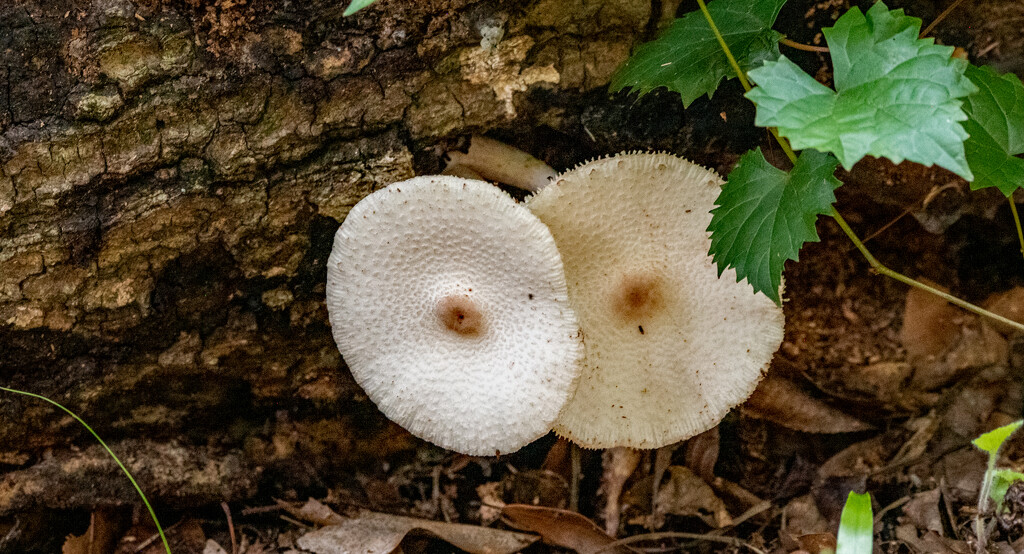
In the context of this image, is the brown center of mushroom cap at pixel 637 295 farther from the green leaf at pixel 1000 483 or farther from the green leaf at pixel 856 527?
the green leaf at pixel 1000 483

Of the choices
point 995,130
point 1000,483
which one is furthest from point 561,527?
point 995,130

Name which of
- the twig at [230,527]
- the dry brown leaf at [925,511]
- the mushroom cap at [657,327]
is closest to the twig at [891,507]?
the dry brown leaf at [925,511]

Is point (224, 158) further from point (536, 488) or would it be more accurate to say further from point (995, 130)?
point (995, 130)

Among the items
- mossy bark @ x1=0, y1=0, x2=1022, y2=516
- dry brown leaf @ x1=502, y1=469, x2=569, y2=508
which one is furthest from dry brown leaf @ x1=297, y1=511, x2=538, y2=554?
mossy bark @ x1=0, y1=0, x2=1022, y2=516

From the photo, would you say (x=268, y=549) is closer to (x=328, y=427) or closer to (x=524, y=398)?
(x=328, y=427)

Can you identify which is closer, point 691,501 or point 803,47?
point 803,47
